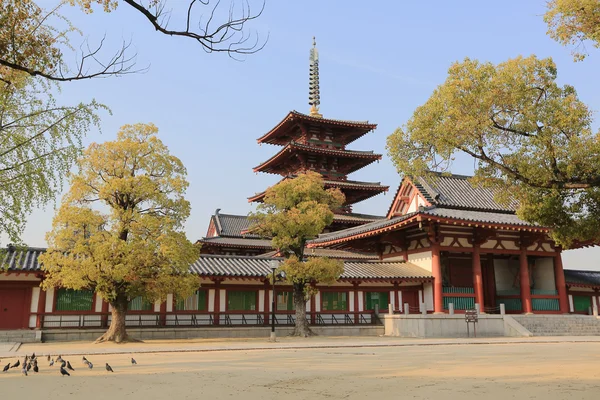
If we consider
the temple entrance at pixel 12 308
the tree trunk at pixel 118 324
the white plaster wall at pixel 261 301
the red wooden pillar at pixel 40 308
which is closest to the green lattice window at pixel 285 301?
the white plaster wall at pixel 261 301

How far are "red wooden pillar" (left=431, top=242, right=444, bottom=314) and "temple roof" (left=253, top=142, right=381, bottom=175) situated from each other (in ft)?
46.5

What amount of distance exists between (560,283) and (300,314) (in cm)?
1545

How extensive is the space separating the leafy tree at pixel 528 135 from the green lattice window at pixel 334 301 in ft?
49.0

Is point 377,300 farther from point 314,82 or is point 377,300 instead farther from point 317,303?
point 314,82

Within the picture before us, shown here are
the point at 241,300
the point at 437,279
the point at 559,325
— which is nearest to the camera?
the point at 241,300

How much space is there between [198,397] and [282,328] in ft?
57.1

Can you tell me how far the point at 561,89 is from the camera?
480 inches

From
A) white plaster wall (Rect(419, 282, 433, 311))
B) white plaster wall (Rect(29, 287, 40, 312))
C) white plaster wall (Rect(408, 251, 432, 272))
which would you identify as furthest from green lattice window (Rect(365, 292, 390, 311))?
white plaster wall (Rect(29, 287, 40, 312))

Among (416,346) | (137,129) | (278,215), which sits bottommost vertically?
(416,346)

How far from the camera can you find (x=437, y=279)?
26.0 meters

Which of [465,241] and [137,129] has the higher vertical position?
[137,129]

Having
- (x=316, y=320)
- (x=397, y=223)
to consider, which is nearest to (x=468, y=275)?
(x=397, y=223)

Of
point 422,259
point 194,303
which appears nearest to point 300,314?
point 194,303

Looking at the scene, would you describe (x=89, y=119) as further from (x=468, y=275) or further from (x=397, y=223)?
(x=468, y=275)
